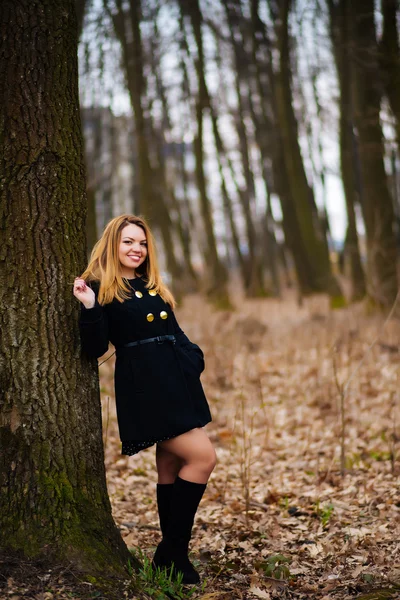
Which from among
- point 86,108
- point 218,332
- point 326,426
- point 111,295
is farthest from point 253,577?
point 86,108

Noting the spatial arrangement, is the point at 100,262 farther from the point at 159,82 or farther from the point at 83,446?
the point at 159,82

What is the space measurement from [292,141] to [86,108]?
5453mm

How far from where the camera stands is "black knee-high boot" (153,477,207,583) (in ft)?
10.8

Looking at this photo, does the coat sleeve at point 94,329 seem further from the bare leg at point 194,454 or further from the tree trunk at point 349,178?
the tree trunk at point 349,178

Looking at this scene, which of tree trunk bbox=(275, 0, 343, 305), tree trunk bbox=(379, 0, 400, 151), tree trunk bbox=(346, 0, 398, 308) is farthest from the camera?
tree trunk bbox=(275, 0, 343, 305)

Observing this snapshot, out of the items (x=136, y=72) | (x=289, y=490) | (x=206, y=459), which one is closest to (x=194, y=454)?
(x=206, y=459)

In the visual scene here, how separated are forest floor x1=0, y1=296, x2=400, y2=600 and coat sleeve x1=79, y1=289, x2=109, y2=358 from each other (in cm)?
108

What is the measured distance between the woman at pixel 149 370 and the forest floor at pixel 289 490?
453 mm

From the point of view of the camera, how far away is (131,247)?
3477mm

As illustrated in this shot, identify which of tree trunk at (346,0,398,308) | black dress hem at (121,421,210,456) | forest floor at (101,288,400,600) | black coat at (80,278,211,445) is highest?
tree trunk at (346,0,398,308)

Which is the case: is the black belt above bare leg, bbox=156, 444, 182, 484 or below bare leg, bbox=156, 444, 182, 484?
above

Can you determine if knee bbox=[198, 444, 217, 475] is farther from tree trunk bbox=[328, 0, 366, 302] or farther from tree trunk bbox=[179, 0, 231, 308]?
tree trunk bbox=[179, 0, 231, 308]

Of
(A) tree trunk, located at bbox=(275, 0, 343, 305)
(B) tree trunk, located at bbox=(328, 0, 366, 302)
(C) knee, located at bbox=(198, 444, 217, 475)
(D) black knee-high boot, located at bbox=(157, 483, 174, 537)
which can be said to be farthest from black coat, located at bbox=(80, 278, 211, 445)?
(B) tree trunk, located at bbox=(328, 0, 366, 302)

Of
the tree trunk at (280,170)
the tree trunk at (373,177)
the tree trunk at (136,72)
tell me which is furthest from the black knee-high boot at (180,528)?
the tree trunk at (280,170)
